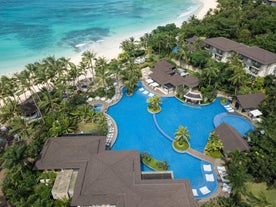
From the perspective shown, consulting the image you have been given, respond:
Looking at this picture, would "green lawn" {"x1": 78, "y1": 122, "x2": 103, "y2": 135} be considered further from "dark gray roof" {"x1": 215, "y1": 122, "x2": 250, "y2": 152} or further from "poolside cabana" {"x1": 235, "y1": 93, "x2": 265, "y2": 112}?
"poolside cabana" {"x1": 235, "y1": 93, "x2": 265, "y2": 112}

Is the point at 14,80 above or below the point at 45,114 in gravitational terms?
above

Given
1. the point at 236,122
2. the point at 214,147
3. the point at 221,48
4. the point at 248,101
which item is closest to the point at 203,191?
the point at 214,147

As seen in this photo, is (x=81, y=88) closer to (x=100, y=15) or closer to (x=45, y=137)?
(x=45, y=137)

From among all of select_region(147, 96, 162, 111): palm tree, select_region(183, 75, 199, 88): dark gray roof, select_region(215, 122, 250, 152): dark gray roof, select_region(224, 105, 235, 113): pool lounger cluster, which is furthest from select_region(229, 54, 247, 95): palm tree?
select_region(147, 96, 162, 111): palm tree

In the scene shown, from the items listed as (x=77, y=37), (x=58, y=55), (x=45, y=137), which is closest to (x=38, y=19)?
(x=77, y=37)

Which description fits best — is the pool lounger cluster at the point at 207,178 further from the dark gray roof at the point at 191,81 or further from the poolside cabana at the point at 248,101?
the dark gray roof at the point at 191,81

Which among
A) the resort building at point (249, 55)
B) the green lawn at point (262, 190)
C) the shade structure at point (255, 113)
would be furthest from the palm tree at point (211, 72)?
the green lawn at point (262, 190)
